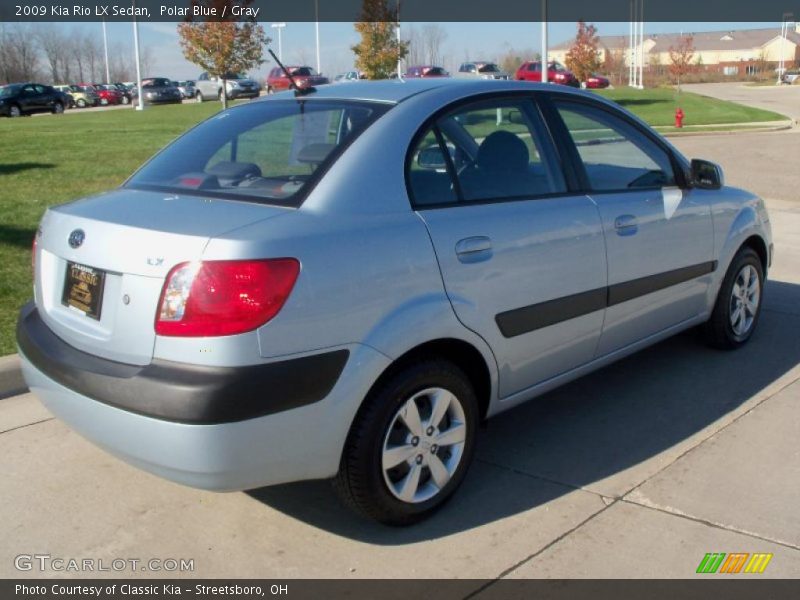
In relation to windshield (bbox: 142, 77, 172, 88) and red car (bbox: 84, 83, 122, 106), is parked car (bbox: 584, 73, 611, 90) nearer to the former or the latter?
windshield (bbox: 142, 77, 172, 88)

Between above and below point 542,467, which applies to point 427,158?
above

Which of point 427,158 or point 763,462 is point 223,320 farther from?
point 763,462

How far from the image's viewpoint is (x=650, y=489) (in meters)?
3.75

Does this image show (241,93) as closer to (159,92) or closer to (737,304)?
(159,92)

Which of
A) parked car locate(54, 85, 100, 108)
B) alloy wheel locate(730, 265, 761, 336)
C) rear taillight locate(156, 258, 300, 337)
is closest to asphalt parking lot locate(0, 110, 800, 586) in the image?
alloy wheel locate(730, 265, 761, 336)

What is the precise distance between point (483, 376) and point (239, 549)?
1232mm

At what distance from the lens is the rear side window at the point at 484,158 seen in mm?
3541

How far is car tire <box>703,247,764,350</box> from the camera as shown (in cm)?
532

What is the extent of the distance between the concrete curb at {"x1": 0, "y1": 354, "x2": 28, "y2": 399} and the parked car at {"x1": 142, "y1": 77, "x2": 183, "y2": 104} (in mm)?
44306

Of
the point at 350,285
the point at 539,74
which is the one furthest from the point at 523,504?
the point at 539,74

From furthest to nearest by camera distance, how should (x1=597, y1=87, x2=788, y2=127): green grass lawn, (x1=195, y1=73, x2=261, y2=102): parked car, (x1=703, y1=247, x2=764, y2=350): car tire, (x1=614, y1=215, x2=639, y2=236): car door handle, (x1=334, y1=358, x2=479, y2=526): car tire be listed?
(x1=195, y1=73, x2=261, y2=102): parked car → (x1=597, y1=87, x2=788, y2=127): green grass lawn → (x1=703, y1=247, x2=764, y2=350): car tire → (x1=614, y1=215, x2=639, y2=236): car door handle → (x1=334, y1=358, x2=479, y2=526): car tire

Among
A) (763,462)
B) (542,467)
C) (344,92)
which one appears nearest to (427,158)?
(344,92)

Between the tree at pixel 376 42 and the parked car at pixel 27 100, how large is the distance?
15.4m
